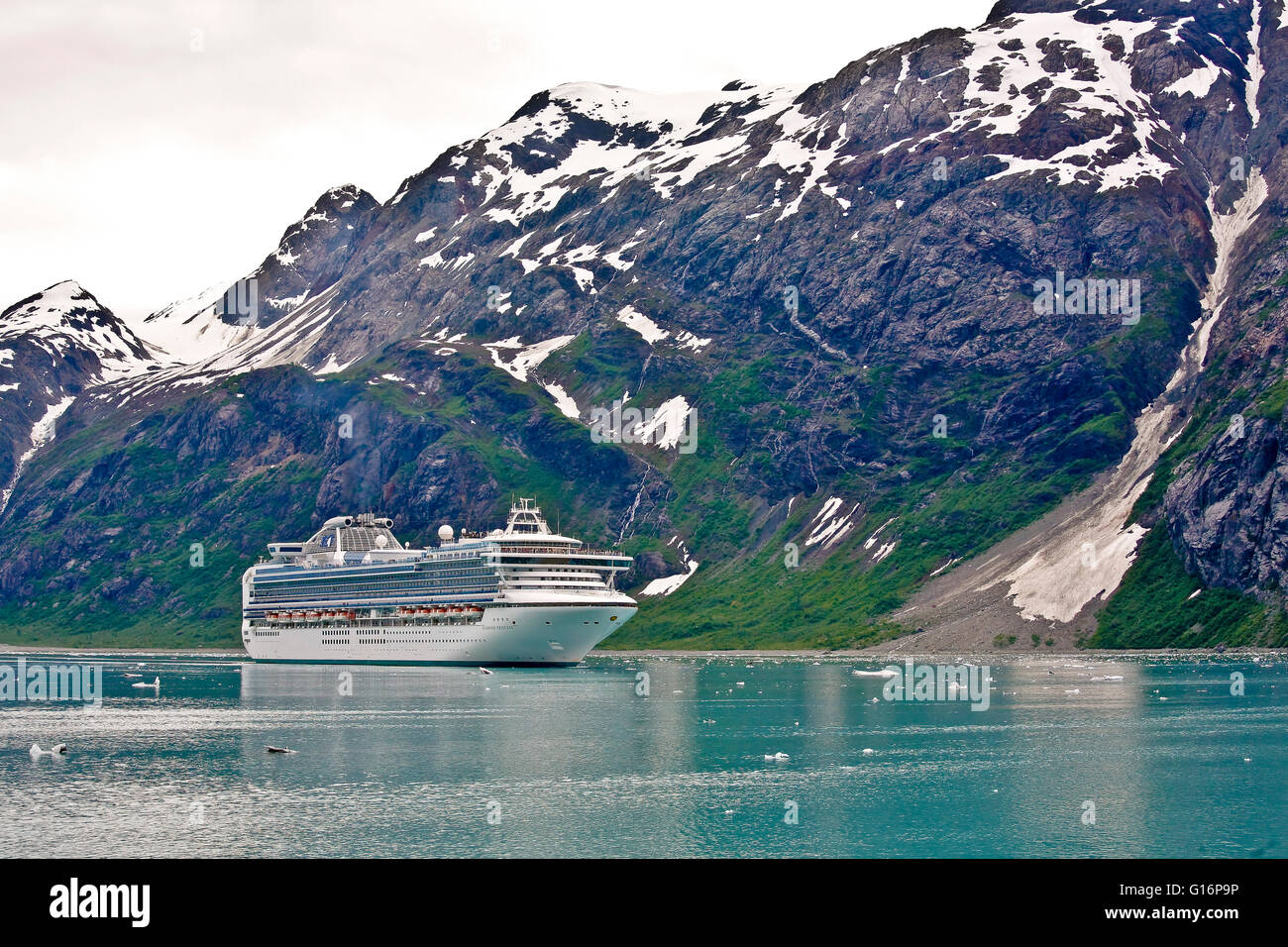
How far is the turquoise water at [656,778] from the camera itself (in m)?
66.9

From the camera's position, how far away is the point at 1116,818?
233 ft

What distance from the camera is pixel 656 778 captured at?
87.3 m

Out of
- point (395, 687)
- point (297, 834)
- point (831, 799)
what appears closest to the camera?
point (297, 834)

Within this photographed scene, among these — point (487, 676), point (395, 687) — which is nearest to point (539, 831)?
point (395, 687)

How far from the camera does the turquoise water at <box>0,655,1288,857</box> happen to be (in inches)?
2635
